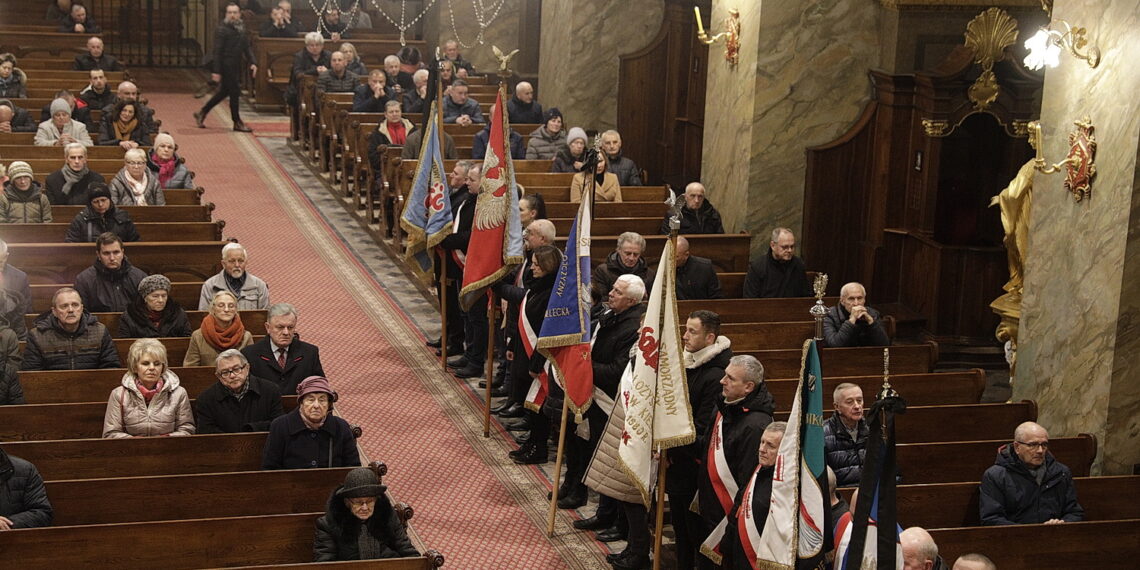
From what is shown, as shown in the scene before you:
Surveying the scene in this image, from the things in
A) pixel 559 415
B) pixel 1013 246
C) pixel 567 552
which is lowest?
pixel 567 552

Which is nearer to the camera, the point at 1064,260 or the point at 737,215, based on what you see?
the point at 1064,260

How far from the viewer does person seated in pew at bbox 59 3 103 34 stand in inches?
699

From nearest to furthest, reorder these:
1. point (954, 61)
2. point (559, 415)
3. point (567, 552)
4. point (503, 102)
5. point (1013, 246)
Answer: point (567, 552)
point (559, 415)
point (503, 102)
point (1013, 246)
point (954, 61)

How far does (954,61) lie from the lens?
34.1ft

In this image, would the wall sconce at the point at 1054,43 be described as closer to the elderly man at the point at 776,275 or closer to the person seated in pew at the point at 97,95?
the elderly man at the point at 776,275

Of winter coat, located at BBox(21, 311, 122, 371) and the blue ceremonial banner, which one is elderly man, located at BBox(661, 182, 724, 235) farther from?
winter coat, located at BBox(21, 311, 122, 371)

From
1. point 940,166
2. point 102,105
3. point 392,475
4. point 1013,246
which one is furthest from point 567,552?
point 102,105

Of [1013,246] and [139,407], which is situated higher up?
[1013,246]

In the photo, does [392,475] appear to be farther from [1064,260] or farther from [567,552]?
[1064,260]

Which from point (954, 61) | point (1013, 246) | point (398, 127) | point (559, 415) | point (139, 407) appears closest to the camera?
point (139, 407)

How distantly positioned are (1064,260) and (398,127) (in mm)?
6403

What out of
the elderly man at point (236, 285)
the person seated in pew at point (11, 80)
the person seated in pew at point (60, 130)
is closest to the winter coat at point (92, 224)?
the elderly man at point (236, 285)

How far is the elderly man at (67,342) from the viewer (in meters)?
7.34

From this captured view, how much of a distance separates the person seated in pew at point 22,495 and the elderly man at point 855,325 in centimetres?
448
